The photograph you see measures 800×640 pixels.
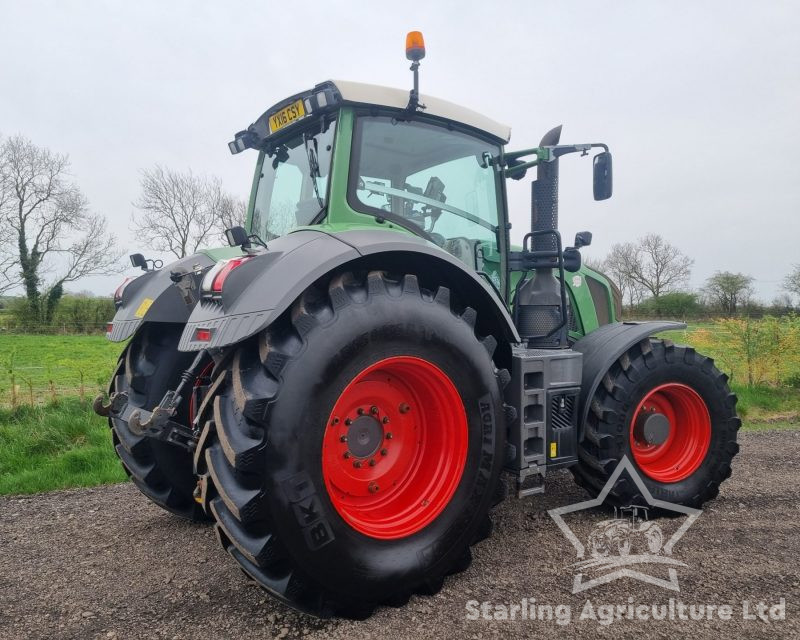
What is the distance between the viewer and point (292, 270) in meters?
2.33

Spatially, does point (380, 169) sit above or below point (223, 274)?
above

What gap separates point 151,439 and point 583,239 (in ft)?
10.3

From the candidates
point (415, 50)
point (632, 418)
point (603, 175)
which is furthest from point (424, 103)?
point (632, 418)

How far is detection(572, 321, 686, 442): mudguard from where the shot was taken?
11.3 ft

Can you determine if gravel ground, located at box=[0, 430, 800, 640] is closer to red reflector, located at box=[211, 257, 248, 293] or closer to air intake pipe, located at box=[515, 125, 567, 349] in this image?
air intake pipe, located at box=[515, 125, 567, 349]

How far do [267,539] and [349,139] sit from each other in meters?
2.04

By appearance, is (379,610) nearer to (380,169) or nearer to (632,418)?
(632,418)

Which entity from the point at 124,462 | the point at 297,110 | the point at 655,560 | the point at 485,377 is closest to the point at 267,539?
the point at 485,377

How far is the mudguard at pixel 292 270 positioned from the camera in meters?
2.21

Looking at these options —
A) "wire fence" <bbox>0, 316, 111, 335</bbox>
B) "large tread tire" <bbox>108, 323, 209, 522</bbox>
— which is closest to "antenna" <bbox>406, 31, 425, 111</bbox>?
"large tread tire" <bbox>108, 323, 209, 522</bbox>

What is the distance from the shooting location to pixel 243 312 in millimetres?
2230

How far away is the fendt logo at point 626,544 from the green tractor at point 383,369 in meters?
0.08

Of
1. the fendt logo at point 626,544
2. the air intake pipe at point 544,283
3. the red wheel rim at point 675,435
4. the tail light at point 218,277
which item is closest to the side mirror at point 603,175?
the air intake pipe at point 544,283

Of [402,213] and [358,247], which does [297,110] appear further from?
[358,247]
